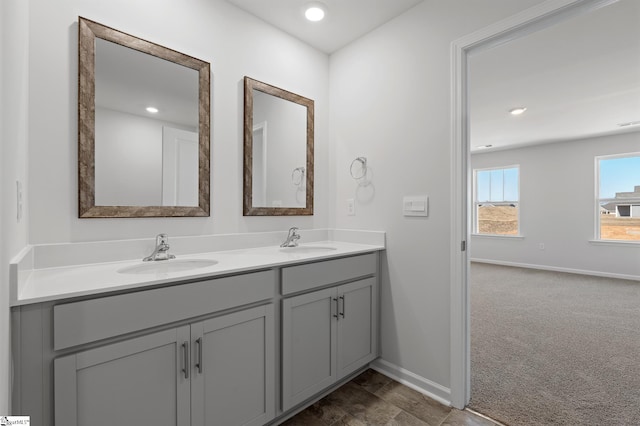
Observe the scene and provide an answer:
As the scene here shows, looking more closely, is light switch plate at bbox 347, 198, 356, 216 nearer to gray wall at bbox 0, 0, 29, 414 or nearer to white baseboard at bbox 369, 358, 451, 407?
white baseboard at bbox 369, 358, 451, 407

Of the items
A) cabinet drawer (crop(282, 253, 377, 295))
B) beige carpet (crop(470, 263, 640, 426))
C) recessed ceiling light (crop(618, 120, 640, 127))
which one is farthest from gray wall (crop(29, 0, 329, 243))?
recessed ceiling light (crop(618, 120, 640, 127))

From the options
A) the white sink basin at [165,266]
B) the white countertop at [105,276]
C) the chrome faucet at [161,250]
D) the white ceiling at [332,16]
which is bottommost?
the white sink basin at [165,266]

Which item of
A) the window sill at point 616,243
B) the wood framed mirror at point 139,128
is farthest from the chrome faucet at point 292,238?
the window sill at point 616,243

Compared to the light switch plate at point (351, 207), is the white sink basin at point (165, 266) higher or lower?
lower

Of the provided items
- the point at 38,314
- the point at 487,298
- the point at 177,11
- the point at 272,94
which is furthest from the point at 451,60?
the point at 487,298

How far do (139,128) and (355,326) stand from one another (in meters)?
1.78

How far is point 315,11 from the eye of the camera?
6.68ft

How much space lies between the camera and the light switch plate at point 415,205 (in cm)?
194

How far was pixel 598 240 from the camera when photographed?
534 centimetres

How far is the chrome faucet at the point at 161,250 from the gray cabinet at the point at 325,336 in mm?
705

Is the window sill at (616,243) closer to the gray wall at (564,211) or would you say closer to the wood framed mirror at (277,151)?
the gray wall at (564,211)

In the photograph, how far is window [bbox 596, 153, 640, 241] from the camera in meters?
5.12

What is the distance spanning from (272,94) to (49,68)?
1246 millimetres

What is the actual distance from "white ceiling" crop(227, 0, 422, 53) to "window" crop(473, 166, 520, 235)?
5603mm
